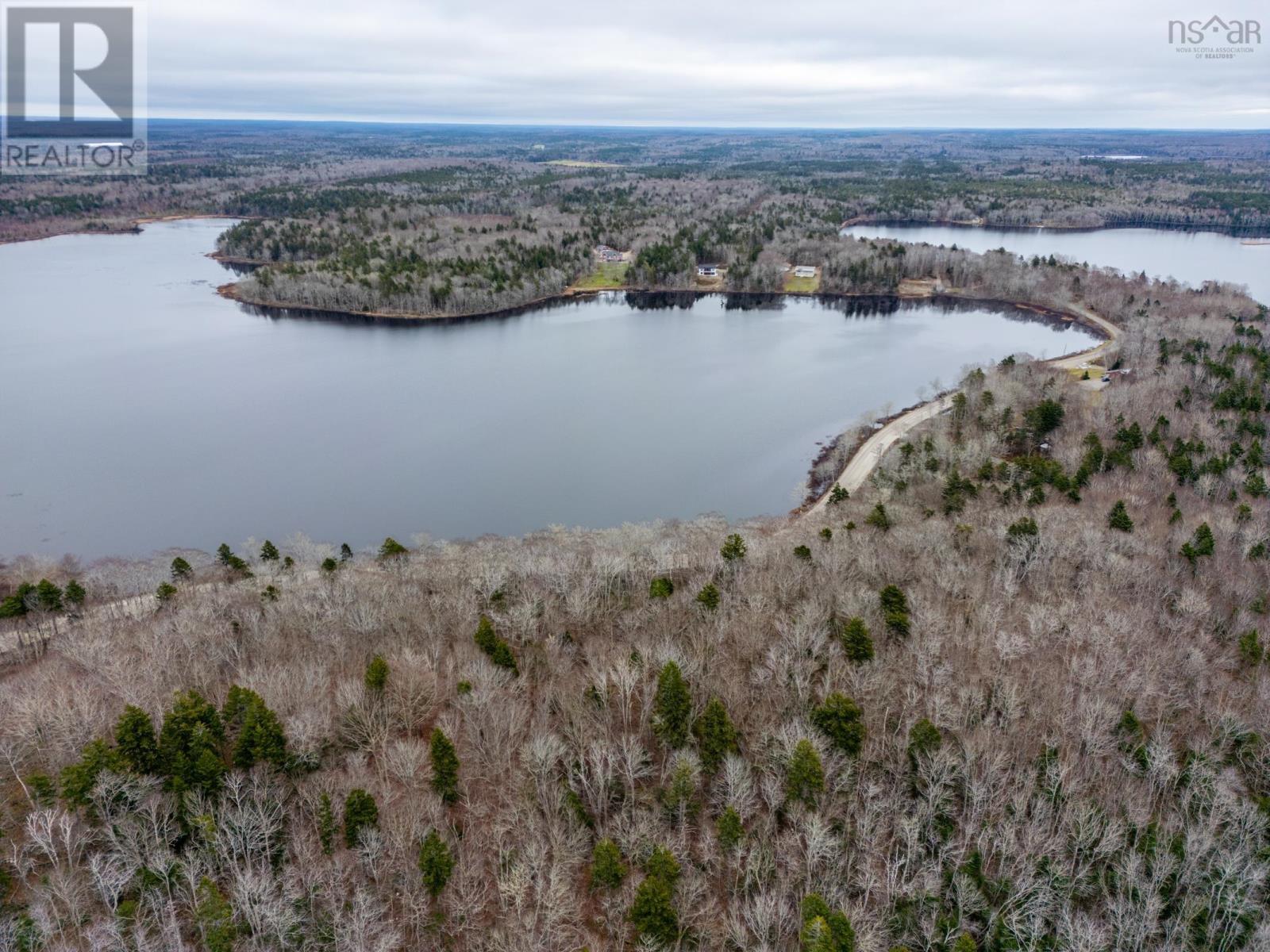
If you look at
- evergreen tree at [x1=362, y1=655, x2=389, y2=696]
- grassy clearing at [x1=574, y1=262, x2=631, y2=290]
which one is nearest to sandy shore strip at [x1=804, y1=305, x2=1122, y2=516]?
evergreen tree at [x1=362, y1=655, x2=389, y2=696]

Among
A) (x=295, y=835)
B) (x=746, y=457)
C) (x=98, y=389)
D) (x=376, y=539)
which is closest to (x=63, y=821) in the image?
(x=295, y=835)

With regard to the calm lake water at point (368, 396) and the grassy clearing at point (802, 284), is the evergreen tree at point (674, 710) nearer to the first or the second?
the calm lake water at point (368, 396)

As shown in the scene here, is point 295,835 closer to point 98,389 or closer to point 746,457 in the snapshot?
point 746,457

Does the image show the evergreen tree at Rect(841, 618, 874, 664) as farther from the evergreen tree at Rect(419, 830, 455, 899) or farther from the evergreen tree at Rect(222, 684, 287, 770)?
the evergreen tree at Rect(222, 684, 287, 770)

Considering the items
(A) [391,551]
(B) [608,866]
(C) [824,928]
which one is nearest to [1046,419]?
(A) [391,551]

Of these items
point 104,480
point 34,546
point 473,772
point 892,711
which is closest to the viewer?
point 473,772

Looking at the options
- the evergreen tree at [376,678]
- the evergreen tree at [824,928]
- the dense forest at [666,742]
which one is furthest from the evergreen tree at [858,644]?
the evergreen tree at [376,678]
